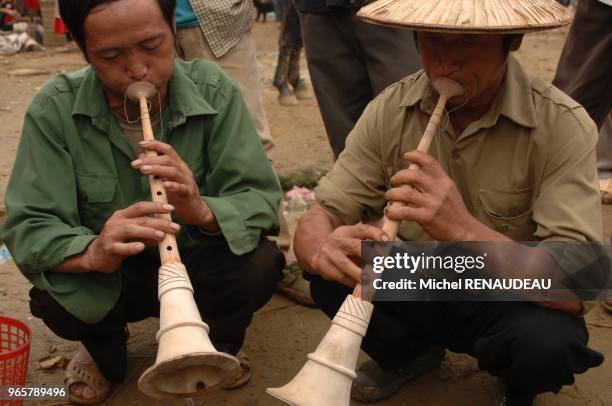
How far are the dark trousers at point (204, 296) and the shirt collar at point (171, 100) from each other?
1.51 ft

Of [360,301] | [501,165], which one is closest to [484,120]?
[501,165]

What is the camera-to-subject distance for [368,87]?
410 centimetres

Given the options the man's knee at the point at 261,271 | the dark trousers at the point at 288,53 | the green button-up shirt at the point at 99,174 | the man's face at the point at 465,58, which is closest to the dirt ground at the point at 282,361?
the man's knee at the point at 261,271

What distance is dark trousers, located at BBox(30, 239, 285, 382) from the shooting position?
2654 millimetres

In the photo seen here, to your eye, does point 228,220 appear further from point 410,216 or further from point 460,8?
point 460,8

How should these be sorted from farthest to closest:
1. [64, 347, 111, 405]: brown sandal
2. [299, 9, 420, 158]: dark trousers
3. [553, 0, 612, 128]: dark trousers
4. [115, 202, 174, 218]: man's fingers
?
[553, 0, 612, 128]: dark trousers < [299, 9, 420, 158]: dark trousers < [64, 347, 111, 405]: brown sandal < [115, 202, 174, 218]: man's fingers

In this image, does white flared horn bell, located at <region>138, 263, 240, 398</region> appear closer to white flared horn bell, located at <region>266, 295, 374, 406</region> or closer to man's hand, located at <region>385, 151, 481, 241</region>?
white flared horn bell, located at <region>266, 295, 374, 406</region>

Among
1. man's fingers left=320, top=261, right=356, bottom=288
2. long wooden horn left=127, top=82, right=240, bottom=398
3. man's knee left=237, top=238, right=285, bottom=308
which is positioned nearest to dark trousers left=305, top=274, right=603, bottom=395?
man's knee left=237, top=238, right=285, bottom=308

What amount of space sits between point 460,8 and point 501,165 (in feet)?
1.70

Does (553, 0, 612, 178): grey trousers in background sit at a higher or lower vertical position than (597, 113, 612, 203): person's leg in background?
higher

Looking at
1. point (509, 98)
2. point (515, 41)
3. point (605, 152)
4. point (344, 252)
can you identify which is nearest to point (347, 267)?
point (344, 252)

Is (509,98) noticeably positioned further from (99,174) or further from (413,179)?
(99,174)

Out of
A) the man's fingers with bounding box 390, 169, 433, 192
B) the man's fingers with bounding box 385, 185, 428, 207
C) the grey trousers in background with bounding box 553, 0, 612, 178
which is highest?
the man's fingers with bounding box 390, 169, 433, 192

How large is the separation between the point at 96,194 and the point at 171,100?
40 cm
